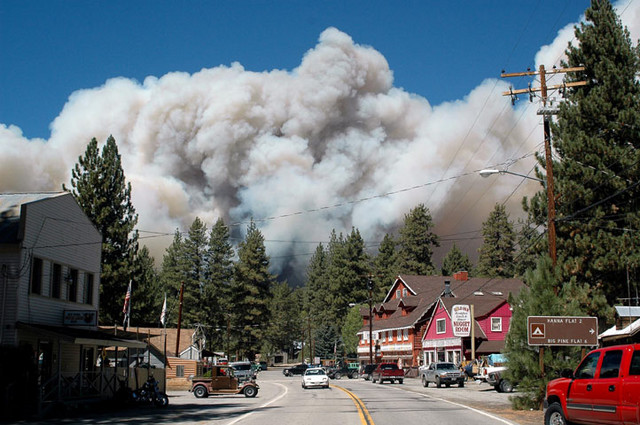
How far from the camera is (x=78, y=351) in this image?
108 feet

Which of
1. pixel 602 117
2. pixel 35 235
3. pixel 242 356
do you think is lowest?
pixel 242 356

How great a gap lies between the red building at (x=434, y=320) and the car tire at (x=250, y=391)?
26201mm

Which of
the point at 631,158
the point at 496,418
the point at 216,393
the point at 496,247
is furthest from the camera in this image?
the point at 496,247

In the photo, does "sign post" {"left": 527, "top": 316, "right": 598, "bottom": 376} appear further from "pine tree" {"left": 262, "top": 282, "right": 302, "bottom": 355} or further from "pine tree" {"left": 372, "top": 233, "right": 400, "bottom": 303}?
"pine tree" {"left": 262, "top": 282, "right": 302, "bottom": 355}

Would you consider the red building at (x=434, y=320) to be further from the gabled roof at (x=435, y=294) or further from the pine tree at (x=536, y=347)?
the pine tree at (x=536, y=347)

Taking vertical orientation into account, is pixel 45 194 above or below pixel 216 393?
above

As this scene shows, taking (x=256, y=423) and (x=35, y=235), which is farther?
(x=35, y=235)

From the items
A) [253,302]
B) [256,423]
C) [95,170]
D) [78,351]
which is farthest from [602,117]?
[253,302]

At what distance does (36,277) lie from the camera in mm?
28609

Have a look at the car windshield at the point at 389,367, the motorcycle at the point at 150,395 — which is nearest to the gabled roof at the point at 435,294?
the car windshield at the point at 389,367

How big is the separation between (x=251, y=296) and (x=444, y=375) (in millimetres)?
61448

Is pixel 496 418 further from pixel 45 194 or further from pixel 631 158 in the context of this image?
pixel 45 194

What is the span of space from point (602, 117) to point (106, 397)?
26.6 metres

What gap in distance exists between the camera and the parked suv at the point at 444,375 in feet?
154
